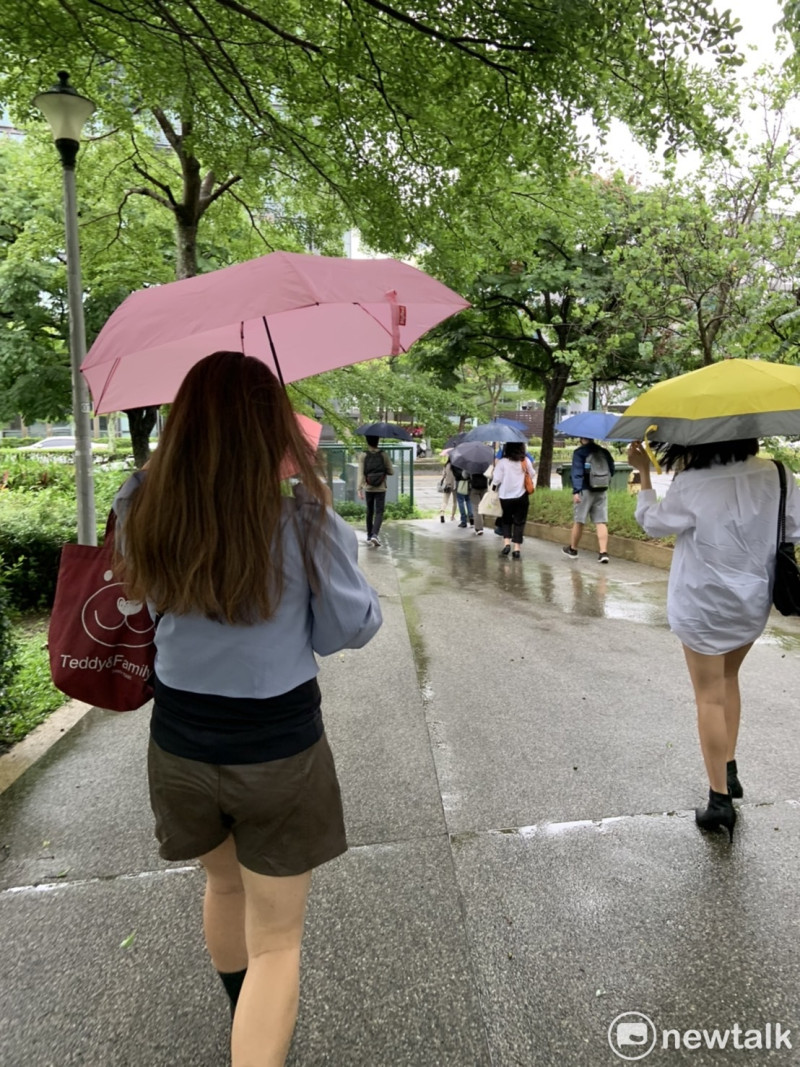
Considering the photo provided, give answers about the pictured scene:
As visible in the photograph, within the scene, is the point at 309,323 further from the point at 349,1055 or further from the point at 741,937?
the point at 741,937

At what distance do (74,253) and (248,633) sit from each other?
5367 millimetres

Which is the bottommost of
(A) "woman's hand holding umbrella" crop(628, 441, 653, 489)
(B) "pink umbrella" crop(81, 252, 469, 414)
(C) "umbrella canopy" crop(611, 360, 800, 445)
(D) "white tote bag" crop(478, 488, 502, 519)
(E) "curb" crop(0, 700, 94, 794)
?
(E) "curb" crop(0, 700, 94, 794)

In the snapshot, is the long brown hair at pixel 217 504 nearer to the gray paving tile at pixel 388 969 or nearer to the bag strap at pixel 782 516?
the gray paving tile at pixel 388 969

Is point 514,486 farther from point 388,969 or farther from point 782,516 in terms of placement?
point 388,969

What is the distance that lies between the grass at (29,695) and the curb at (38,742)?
52mm

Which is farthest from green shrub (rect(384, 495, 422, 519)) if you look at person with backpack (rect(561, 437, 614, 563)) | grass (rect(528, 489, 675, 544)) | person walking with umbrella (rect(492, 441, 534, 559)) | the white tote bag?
person with backpack (rect(561, 437, 614, 563))

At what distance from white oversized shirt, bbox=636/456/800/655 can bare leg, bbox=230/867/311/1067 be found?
1982 mm

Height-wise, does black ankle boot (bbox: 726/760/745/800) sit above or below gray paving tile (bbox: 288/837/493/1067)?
above

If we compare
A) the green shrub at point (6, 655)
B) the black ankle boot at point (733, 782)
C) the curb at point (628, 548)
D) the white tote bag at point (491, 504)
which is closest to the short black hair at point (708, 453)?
the black ankle boot at point (733, 782)

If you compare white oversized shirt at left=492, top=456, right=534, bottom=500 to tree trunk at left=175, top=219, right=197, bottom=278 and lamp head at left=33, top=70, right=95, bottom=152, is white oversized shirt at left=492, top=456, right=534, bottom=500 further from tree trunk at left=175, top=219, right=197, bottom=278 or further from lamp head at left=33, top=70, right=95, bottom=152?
lamp head at left=33, top=70, right=95, bottom=152

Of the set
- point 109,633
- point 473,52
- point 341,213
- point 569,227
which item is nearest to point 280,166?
point 341,213

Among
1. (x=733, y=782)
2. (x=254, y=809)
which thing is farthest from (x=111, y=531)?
(x=733, y=782)

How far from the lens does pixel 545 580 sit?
814cm

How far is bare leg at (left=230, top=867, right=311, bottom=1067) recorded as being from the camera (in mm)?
1502
